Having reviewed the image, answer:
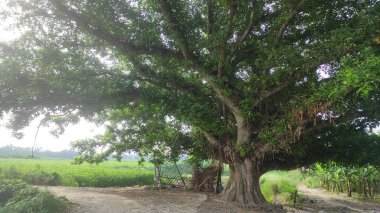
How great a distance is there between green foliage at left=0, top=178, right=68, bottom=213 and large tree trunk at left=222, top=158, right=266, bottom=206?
6835mm

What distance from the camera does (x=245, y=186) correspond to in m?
13.3

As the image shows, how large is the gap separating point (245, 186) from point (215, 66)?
208 inches

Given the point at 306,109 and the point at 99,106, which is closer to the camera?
the point at 306,109

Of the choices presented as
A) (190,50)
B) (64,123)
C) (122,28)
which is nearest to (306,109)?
(190,50)

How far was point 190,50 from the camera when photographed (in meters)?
12.0

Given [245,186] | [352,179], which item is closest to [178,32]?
[245,186]

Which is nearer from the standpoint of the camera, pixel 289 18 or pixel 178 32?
pixel 289 18

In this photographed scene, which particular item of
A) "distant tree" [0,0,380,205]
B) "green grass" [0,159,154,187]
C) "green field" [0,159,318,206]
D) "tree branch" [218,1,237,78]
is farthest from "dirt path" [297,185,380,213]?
"green grass" [0,159,154,187]

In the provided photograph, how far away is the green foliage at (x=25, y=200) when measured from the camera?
807 cm

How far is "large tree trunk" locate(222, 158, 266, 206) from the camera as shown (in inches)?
512

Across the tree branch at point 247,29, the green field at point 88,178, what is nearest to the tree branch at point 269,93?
the tree branch at point 247,29

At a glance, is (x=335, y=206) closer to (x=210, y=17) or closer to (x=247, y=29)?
(x=247, y=29)

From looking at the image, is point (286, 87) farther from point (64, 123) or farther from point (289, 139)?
point (64, 123)

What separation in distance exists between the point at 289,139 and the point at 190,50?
16.3 feet
